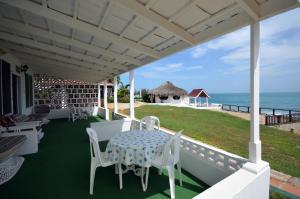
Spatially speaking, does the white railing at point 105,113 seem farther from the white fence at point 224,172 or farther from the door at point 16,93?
the white fence at point 224,172

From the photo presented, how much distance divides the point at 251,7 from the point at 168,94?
2886 cm

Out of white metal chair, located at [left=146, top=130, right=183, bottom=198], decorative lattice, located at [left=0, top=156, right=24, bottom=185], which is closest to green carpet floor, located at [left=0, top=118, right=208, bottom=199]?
decorative lattice, located at [left=0, top=156, right=24, bottom=185]

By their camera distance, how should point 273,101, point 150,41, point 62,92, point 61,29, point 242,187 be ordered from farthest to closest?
point 273,101 < point 62,92 < point 61,29 < point 150,41 < point 242,187

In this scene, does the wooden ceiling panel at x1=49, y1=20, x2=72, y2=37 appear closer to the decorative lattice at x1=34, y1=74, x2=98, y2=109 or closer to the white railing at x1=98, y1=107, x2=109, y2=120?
the white railing at x1=98, y1=107, x2=109, y2=120

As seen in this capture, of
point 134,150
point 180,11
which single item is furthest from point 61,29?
point 134,150

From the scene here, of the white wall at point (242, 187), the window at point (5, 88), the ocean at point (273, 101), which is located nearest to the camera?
the white wall at point (242, 187)

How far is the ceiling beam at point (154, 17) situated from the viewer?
2.47 m

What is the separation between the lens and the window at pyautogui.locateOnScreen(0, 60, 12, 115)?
18.2ft

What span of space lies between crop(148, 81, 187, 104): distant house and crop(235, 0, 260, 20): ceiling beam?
2852cm

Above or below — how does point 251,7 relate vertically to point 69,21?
below

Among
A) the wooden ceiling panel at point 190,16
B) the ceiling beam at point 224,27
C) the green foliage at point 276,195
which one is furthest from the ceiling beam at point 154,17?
the green foliage at point 276,195

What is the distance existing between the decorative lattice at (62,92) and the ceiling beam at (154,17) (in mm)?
11578

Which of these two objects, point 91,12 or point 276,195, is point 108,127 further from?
point 276,195

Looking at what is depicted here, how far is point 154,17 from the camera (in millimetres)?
2689
